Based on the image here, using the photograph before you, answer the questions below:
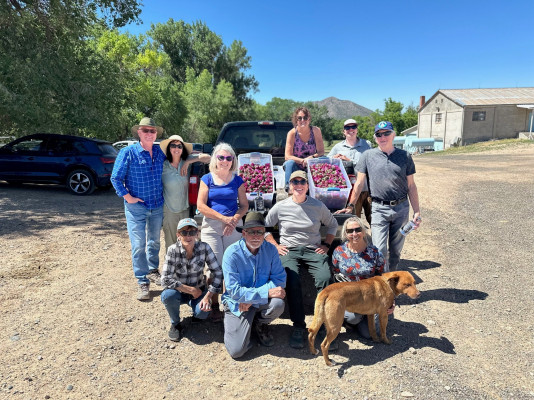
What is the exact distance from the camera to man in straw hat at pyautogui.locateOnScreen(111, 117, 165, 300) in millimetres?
4094

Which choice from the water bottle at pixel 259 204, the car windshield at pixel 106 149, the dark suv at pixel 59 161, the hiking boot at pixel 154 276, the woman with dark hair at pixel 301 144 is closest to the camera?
the water bottle at pixel 259 204

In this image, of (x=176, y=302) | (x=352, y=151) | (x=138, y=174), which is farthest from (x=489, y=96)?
(x=176, y=302)

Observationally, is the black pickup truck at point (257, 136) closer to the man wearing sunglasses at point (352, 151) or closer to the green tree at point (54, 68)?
the man wearing sunglasses at point (352, 151)

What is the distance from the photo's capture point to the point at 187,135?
37.2 meters

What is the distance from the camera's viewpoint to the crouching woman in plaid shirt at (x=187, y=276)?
3465mm

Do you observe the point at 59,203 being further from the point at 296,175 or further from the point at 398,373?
the point at 398,373

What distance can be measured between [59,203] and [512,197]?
12747 mm

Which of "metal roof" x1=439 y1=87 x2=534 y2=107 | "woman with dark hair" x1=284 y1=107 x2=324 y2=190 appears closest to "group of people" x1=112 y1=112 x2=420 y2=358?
"woman with dark hair" x1=284 y1=107 x2=324 y2=190

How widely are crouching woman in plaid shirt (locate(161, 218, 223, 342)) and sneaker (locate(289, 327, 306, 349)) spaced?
829 mm

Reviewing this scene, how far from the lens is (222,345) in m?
3.43

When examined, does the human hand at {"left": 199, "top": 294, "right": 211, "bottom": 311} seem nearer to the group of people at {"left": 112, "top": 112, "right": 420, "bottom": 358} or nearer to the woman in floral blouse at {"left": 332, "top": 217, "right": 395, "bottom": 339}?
the group of people at {"left": 112, "top": 112, "right": 420, "bottom": 358}

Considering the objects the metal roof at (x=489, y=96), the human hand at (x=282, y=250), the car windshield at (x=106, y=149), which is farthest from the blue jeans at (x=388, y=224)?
the metal roof at (x=489, y=96)

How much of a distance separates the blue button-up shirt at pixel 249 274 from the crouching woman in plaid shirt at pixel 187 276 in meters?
0.26

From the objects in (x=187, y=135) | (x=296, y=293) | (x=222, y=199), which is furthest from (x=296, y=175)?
(x=187, y=135)
